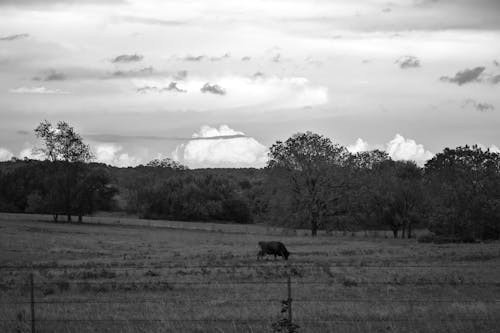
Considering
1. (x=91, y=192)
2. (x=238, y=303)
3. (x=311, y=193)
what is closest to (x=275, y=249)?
(x=238, y=303)

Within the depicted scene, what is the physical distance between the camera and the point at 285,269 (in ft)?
98.1

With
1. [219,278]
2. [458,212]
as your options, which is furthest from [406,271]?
[458,212]

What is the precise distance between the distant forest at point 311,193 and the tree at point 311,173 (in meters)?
0.11

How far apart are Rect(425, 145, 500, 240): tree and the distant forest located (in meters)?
0.09

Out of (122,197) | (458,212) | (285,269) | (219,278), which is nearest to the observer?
(219,278)

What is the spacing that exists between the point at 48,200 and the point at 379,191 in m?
43.4

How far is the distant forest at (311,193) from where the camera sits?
6431 cm

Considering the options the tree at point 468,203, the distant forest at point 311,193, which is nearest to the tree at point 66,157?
the distant forest at point 311,193

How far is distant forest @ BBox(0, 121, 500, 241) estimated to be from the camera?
6431cm

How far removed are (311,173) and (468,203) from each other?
760 inches

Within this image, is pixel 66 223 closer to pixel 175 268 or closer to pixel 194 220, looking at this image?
pixel 194 220

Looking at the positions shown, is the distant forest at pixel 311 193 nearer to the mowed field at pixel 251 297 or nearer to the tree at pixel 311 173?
the tree at pixel 311 173

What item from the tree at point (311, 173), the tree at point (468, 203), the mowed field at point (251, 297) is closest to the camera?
the mowed field at point (251, 297)

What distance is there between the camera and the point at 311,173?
Answer: 7669 cm
